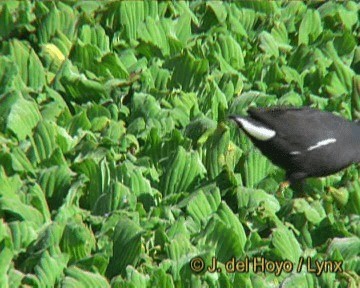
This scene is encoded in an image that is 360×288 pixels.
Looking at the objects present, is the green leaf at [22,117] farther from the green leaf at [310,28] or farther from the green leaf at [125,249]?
the green leaf at [310,28]

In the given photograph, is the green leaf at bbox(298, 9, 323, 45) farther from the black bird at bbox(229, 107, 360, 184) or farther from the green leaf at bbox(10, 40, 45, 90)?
the green leaf at bbox(10, 40, 45, 90)

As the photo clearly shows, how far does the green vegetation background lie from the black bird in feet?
0.36

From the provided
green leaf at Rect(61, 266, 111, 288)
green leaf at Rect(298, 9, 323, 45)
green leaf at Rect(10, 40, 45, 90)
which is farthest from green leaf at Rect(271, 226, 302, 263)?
green leaf at Rect(298, 9, 323, 45)

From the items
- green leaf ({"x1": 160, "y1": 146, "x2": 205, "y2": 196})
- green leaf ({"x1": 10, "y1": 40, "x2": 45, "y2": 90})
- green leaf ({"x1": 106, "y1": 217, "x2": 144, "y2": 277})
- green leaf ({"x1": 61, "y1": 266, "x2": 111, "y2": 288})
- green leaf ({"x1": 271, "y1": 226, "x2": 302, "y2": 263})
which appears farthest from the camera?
green leaf ({"x1": 10, "y1": 40, "x2": 45, "y2": 90})

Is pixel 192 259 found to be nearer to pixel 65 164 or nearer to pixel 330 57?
pixel 65 164

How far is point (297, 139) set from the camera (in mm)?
6008

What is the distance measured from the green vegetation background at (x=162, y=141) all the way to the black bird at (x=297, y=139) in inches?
4.3

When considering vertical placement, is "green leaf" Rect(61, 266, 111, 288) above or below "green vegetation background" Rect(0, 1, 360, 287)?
above

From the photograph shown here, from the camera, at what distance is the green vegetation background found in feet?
17.2

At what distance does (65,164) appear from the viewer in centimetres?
589

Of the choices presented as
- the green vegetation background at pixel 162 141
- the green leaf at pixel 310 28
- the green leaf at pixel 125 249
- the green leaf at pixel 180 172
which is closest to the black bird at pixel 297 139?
the green vegetation background at pixel 162 141

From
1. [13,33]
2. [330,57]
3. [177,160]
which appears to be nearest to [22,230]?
[177,160]

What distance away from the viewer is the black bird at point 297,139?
6.00m

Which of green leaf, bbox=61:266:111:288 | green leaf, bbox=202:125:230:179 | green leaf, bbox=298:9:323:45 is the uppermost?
green leaf, bbox=61:266:111:288
